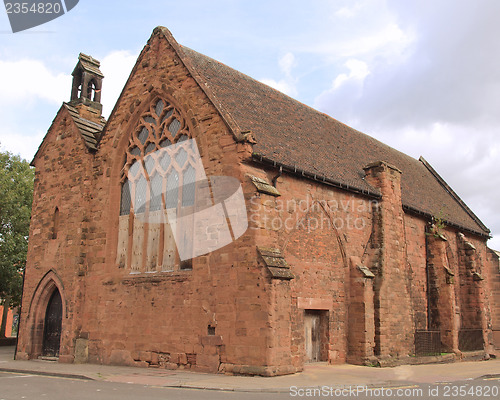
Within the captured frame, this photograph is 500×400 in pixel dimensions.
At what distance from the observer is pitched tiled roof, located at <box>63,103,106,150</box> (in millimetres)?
18734

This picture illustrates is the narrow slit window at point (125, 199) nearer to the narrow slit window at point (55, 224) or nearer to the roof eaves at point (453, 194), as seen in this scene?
the narrow slit window at point (55, 224)

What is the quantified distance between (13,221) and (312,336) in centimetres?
2283

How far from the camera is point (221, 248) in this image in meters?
13.8

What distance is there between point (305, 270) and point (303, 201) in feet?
7.12

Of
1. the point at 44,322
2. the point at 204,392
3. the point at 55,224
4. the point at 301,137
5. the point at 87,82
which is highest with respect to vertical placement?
the point at 87,82

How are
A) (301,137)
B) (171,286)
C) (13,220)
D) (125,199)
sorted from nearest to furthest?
(171,286)
(125,199)
(301,137)
(13,220)

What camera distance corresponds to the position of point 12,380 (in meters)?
12.7

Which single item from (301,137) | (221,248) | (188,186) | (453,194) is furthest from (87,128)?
(453,194)

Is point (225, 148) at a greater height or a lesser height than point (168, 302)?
greater

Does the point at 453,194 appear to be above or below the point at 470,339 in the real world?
above

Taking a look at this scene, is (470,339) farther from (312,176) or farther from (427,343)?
(312,176)

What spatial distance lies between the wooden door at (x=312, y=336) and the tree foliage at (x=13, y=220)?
21.0 m

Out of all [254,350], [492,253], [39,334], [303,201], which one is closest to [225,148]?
[303,201]

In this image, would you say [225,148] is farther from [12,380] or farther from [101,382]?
[12,380]
